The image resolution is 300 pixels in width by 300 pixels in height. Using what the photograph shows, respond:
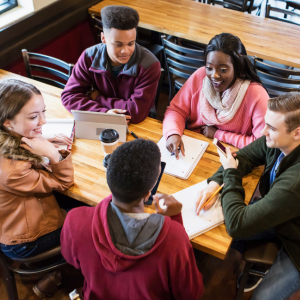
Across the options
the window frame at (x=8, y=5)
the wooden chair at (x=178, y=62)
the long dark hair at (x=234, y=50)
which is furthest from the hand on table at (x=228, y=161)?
the window frame at (x=8, y=5)

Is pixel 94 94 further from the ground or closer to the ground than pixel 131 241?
closer to the ground

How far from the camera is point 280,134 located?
1.22 m

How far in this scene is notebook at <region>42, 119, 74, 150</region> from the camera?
5.39 ft

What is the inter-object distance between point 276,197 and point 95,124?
965 mm

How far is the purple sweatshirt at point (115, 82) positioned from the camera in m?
1.77

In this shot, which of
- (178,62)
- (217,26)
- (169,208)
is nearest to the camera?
(169,208)

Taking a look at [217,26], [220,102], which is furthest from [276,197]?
[217,26]

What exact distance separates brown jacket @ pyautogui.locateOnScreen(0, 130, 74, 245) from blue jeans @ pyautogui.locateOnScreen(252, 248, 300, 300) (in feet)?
3.27

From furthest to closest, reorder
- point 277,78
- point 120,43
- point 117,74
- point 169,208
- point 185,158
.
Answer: point 277,78
point 117,74
point 120,43
point 185,158
point 169,208

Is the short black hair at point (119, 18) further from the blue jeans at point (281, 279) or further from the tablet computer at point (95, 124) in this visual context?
the blue jeans at point (281, 279)

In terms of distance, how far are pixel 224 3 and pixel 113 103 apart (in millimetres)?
2656

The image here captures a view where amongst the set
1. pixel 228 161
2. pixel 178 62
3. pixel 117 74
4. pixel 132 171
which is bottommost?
pixel 178 62

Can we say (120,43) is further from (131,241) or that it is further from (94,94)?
(131,241)

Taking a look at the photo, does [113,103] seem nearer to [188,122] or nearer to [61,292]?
[188,122]
